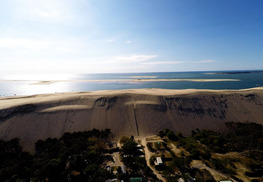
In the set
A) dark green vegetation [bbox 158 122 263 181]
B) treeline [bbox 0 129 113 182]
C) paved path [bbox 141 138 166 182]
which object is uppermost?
treeline [bbox 0 129 113 182]

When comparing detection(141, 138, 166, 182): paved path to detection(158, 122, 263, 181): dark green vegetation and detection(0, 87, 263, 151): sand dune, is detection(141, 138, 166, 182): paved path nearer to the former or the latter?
detection(158, 122, 263, 181): dark green vegetation

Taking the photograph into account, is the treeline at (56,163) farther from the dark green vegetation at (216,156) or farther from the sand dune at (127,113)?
the dark green vegetation at (216,156)

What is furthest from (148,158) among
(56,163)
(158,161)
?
(56,163)

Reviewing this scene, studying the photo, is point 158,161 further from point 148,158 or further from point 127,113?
point 127,113

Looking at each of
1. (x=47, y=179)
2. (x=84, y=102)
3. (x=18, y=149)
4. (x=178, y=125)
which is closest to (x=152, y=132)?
(x=178, y=125)

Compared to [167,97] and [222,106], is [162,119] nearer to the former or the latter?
[167,97]

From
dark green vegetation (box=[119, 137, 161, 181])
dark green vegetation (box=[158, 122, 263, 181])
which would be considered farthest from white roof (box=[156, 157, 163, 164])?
dark green vegetation (box=[119, 137, 161, 181])
